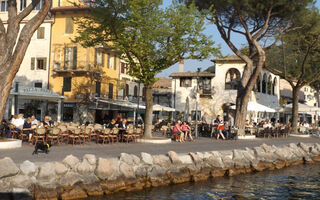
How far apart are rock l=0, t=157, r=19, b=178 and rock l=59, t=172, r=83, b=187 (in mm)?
1192

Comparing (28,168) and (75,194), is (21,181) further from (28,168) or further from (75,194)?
(75,194)

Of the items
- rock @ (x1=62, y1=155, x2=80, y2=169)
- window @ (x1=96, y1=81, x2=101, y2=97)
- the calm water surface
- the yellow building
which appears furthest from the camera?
window @ (x1=96, y1=81, x2=101, y2=97)

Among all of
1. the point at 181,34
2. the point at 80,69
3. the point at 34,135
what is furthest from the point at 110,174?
the point at 80,69

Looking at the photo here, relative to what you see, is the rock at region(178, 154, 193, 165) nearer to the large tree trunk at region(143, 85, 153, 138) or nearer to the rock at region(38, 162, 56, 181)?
the rock at region(38, 162, 56, 181)

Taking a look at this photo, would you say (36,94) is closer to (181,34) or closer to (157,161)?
(181,34)

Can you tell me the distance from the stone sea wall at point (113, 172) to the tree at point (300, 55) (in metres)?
16.8

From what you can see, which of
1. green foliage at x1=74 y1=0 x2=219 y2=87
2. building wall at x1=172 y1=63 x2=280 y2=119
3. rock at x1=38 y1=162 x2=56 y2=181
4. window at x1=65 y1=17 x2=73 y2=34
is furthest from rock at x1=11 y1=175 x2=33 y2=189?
building wall at x1=172 y1=63 x2=280 y2=119

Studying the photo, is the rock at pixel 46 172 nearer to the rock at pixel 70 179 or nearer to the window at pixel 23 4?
the rock at pixel 70 179

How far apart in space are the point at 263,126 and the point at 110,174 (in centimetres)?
2021

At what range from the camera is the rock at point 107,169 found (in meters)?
10.7

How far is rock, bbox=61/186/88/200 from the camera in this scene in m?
9.77

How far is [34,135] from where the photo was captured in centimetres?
1580

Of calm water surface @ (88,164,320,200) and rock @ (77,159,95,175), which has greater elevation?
rock @ (77,159,95,175)

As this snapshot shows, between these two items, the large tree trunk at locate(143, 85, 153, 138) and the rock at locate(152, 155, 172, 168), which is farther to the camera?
the large tree trunk at locate(143, 85, 153, 138)
